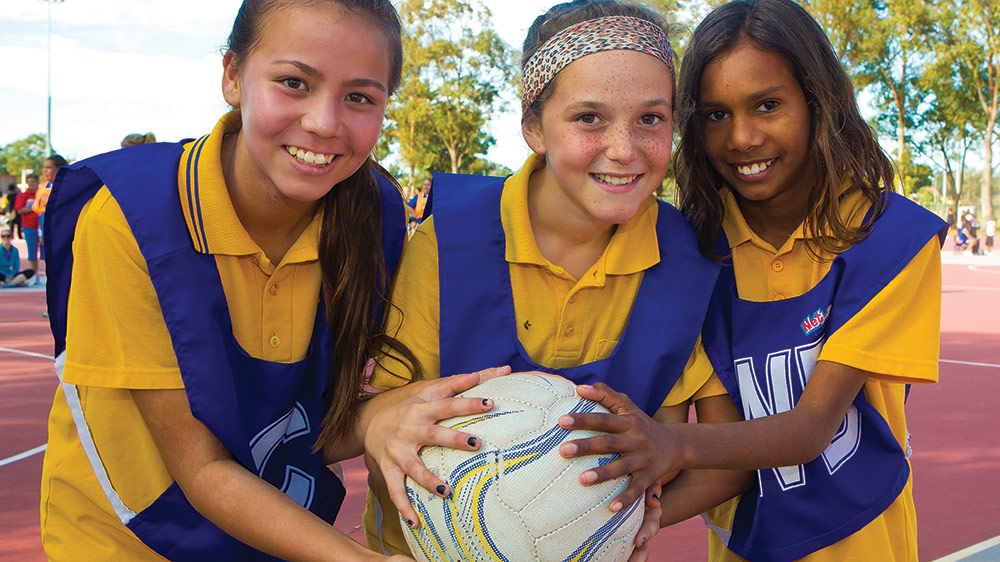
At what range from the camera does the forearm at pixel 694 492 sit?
2010 mm

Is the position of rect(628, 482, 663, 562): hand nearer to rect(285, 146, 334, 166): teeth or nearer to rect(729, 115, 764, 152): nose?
rect(729, 115, 764, 152): nose

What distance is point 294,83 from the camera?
187cm

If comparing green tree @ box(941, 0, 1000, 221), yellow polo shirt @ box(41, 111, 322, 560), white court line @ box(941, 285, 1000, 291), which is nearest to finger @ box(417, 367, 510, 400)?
yellow polo shirt @ box(41, 111, 322, 560)

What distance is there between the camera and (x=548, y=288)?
6.78 ft

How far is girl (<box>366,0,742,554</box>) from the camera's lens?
6.41 ft

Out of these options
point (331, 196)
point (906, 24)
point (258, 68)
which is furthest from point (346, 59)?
point (906, 24)

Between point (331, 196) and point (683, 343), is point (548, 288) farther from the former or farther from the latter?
point (331, 196)

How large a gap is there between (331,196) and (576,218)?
2.09ft

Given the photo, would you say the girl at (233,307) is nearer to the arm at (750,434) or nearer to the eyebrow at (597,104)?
the arm at (750,434)

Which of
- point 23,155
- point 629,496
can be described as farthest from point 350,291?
point 23,155

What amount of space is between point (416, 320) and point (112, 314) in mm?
678

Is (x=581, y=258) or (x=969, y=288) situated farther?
(x=969, y=288)

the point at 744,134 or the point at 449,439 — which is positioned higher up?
the point at 744,134

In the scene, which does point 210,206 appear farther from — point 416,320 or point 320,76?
point 416,320
